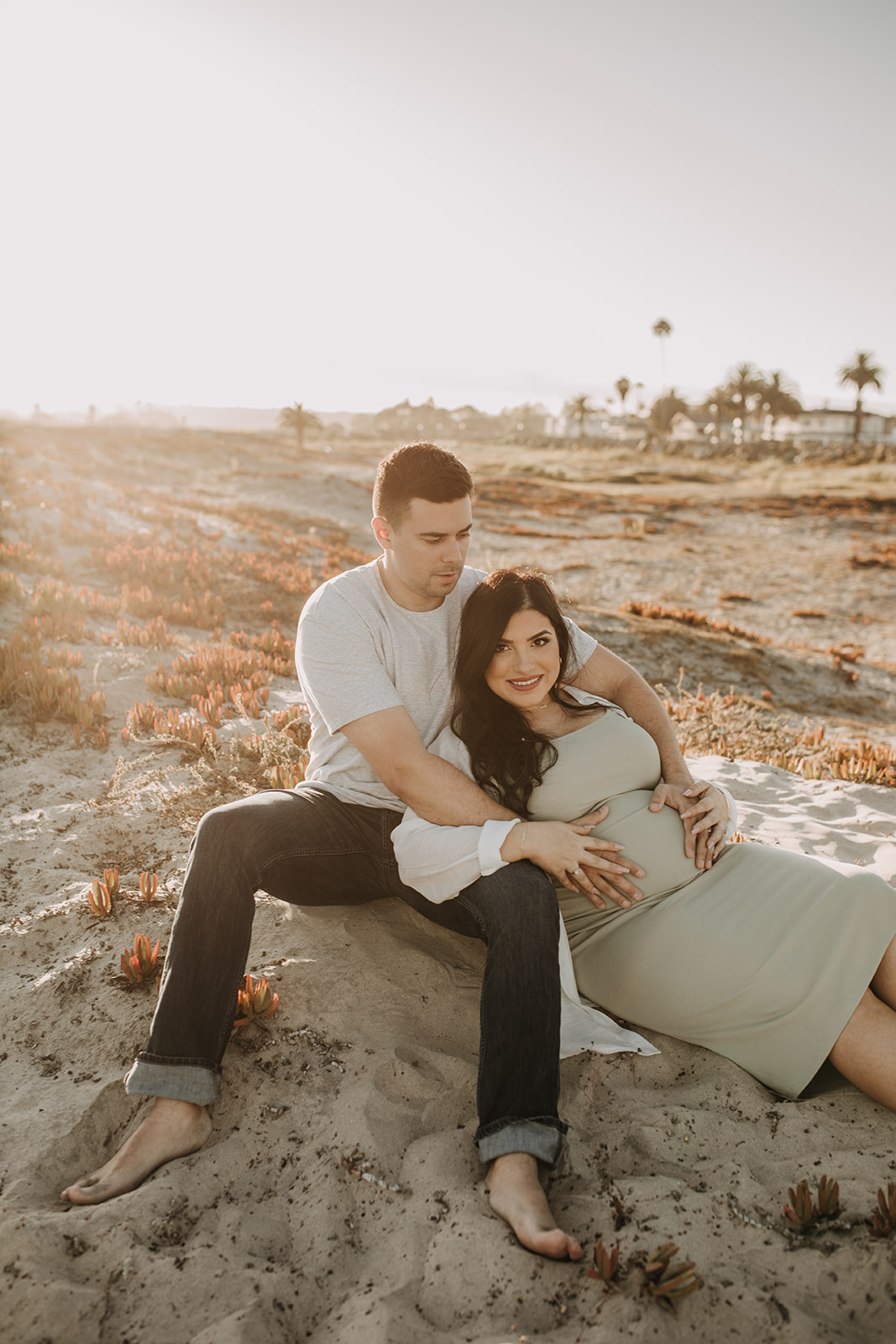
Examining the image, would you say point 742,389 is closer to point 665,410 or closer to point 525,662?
point 665,410

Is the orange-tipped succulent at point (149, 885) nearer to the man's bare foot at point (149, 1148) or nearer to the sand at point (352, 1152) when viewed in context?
the sand at point (352, 1152)

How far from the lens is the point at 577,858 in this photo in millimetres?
2918

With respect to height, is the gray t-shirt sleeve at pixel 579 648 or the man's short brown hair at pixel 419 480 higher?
the man's short brown hair at pixel 419 480

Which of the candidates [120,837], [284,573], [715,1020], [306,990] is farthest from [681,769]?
[284,573]

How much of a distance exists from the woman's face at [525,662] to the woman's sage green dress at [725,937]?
36cm

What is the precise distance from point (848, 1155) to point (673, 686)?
805 cm

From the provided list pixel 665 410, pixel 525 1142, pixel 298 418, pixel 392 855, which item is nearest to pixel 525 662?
pixel 392 855

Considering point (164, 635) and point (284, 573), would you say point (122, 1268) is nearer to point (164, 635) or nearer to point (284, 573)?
point (164, 635)

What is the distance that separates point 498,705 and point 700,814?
3.21 ft

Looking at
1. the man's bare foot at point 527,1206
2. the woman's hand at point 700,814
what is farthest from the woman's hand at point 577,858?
the man's bare foot at point 527,1206

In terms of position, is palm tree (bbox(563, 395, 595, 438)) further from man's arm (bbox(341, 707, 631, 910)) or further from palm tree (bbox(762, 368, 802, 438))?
man's arm (bbox(341, 707, 631, 910))

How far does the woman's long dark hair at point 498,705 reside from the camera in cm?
325

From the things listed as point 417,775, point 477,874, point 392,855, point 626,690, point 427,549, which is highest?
point 427,549

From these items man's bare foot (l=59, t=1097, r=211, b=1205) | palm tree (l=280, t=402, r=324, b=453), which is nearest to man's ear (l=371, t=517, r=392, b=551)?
man's bare foot (l=59, t=1097, r=211, b=1205)
